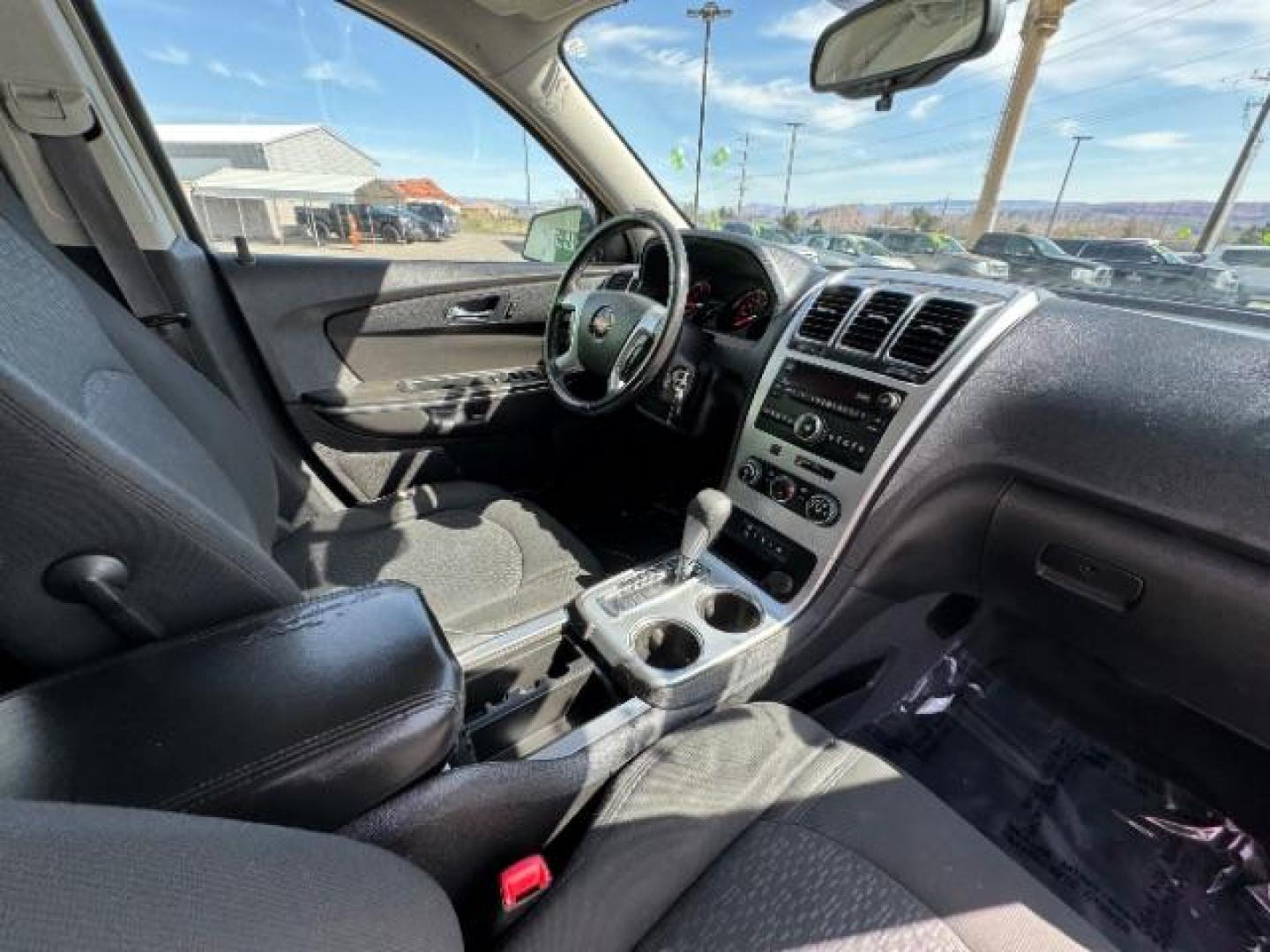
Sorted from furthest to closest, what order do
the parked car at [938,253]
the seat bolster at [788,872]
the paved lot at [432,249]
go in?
the paved lot at [432,249], the parked car at [938,253], the seat bolster at [788,872]

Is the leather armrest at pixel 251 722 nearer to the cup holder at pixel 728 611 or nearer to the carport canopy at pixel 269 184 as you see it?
the cup holder at pixel 728 611

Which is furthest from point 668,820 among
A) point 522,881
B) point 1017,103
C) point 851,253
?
point 1017,103

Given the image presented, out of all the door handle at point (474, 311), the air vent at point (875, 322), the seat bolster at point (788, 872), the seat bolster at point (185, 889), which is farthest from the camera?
the door handle at point (474, 311)

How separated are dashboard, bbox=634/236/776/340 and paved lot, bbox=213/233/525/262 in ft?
2.04

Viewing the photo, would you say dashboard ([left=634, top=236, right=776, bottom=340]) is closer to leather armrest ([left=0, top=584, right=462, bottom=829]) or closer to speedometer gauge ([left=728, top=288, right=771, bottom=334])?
speedometer gauge ([left=728, top=288, right=771, bottom=334])

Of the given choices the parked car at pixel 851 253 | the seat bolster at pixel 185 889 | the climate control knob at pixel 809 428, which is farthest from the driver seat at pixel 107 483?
the parked car at pixel 851 253

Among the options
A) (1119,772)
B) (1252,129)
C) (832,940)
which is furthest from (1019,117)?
(832,940)

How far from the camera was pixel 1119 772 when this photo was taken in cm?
125

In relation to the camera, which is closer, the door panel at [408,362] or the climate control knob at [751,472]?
the climate control knob at [751,472]

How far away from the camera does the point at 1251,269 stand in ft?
3.27

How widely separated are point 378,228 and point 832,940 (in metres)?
2.07

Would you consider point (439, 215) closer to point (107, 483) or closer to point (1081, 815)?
point (107, 483)

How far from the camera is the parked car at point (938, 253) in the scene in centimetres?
133

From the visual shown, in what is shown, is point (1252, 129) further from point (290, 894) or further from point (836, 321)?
point (290, 894)
